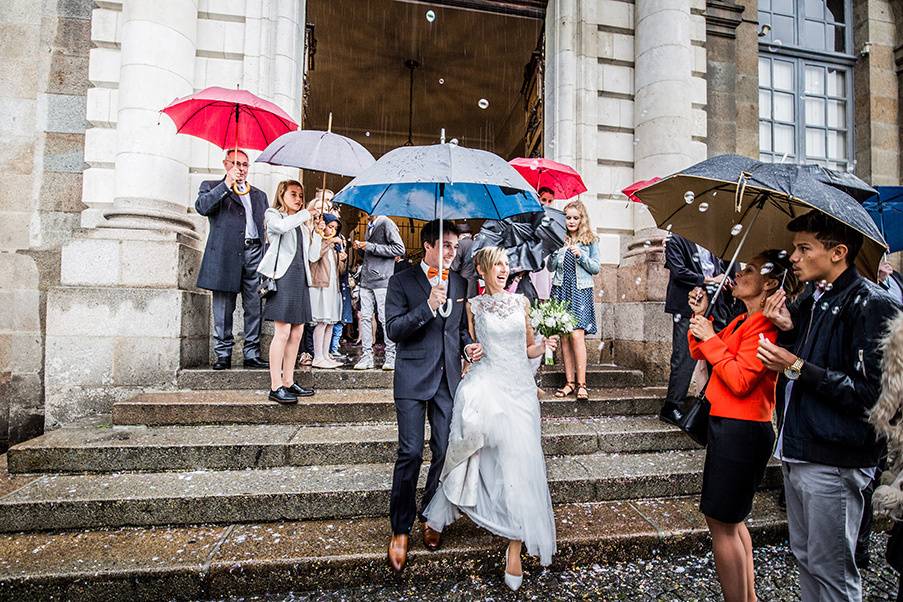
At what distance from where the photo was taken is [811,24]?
10.5 meters

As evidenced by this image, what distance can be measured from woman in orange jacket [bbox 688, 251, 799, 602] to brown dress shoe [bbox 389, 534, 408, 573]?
5.87ft

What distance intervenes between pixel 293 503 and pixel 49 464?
2184 millimetres

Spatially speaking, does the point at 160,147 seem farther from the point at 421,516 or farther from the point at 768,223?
the point at 768,223

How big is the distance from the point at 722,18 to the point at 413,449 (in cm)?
958

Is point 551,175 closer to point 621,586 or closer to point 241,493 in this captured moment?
point 621,586

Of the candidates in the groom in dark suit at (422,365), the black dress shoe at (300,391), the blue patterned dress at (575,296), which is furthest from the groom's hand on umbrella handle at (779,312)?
the black dress shoe at (300,391)

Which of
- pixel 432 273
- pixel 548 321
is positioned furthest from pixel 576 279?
pixel 432 273

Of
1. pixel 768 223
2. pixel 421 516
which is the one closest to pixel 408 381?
pixel 421 516

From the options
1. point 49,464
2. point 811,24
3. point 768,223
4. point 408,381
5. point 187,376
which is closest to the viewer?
point 768,223

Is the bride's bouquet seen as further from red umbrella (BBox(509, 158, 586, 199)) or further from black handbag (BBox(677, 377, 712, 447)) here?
red umbrella (BBox(509, 158, 586, 199))

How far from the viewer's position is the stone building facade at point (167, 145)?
5.70 metres

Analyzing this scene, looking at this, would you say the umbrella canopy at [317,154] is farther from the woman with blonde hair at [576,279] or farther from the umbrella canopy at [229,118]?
the woman with blonde hair at [576,279]

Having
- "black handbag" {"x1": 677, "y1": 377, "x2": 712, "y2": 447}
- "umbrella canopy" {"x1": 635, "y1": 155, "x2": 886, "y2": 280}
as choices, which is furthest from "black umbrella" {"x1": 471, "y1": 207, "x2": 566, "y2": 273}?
"black handbag" {"x1": 677, "y1": 377, "x2": 712, "y2": 447}

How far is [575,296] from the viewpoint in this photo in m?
5.92
